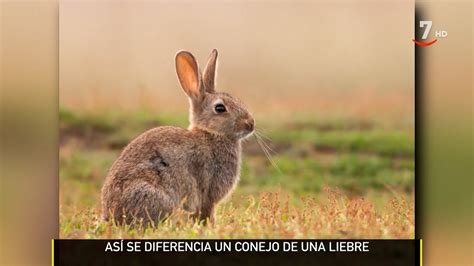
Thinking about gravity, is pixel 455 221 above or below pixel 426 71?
below

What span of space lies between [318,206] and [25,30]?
325 centimetres

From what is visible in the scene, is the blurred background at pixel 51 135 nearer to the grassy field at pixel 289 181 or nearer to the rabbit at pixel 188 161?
the grassy field at pixel 289 181

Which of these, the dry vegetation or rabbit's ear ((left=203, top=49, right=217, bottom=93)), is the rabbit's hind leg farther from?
rabbit's ear ((left=203, top=49, right=217, bottom=93))

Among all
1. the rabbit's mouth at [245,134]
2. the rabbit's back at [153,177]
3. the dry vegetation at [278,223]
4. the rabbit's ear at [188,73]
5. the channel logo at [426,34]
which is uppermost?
the channel logo at [426,34]

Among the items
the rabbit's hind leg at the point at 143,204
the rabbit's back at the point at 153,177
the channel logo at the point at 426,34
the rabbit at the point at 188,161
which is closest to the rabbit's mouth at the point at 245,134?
the rabbit at the point at 188,161

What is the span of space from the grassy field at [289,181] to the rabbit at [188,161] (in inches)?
6.5

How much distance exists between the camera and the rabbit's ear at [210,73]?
34.6ft

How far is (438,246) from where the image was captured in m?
10.4

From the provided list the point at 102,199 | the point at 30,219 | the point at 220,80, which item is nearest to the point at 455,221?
the point at 220,80

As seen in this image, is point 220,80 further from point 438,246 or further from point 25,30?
point 438,246

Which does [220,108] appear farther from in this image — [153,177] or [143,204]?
[143,204]

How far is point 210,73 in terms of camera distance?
1057 cm

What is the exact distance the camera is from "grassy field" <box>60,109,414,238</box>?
1008 cm

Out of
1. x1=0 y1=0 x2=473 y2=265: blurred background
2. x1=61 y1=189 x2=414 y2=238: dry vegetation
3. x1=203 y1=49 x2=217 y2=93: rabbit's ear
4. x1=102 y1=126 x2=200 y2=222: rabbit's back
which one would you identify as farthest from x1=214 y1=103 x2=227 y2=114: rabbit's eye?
x1=0 y1=0 x2=473 y2=265: blurred background
